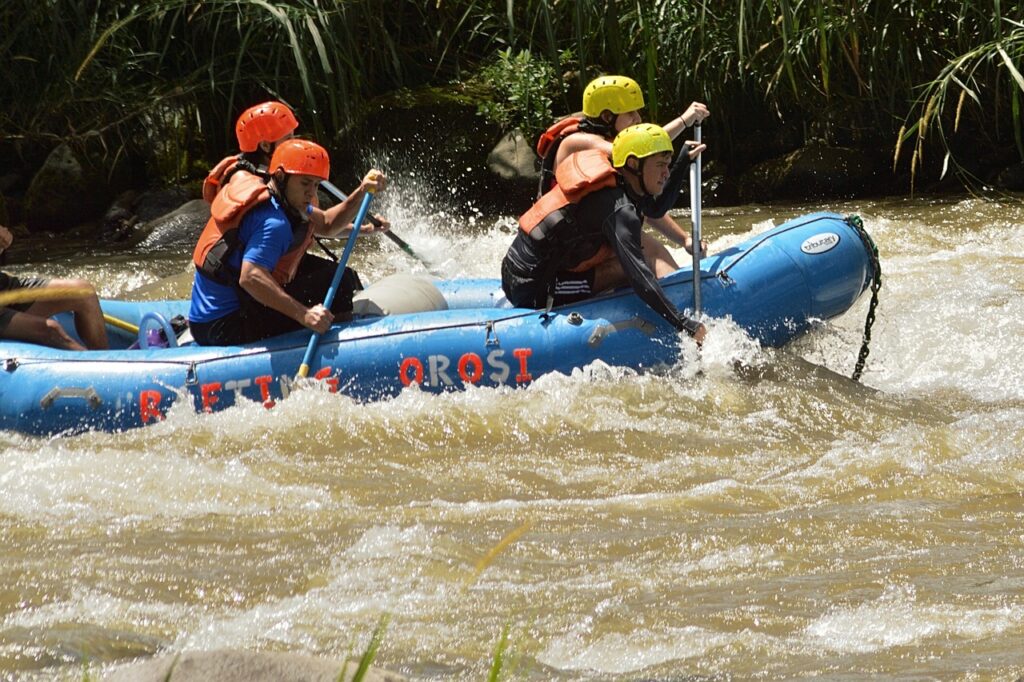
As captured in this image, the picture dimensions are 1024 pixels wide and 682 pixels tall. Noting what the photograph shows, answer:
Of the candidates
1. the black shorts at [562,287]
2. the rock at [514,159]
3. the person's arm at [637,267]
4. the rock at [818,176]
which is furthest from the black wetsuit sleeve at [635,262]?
the rock at [818,176]

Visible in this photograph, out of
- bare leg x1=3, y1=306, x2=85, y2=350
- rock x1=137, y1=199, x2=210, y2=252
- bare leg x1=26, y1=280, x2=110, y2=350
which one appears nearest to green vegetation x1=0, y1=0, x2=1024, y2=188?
rock x1=137, y1=199, x2=210, y2=252

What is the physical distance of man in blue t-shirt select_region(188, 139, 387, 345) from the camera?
5.49 m

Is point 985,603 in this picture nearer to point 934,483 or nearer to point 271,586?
point 934,483

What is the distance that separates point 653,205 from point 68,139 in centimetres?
668

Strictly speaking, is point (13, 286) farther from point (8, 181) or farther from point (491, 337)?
point (8, 181)

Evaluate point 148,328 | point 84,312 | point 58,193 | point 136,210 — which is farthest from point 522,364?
point 58,193

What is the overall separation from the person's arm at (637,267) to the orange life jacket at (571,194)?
0.16 metres

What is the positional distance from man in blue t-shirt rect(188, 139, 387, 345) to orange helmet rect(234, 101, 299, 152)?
16.6 inches

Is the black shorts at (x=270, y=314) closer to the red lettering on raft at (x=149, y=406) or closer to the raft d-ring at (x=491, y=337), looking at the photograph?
the red lettering on raft at (x=149, y=406)

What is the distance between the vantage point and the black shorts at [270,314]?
5742mm

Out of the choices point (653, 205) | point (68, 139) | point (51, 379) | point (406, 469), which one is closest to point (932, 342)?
point (653, 205)

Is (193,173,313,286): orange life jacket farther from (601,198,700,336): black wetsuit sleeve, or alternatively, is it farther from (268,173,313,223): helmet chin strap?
(601,198,700,336): black wetsuit sleeve

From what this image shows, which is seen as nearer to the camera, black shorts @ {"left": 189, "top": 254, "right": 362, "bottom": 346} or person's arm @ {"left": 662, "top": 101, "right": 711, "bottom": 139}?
black shorts @ {"left": 189, "top": 254, "right": 362, "bottom": 346}

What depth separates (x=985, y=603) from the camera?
3361mm
